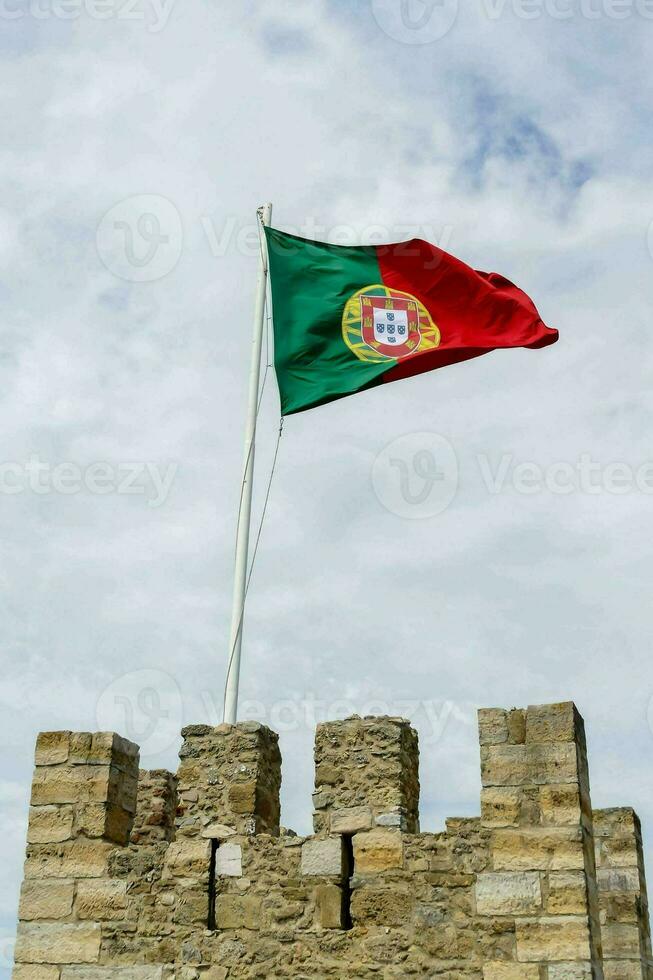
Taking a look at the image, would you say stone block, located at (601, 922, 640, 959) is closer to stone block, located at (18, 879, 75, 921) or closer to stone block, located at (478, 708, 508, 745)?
stone block, located at (478, 708, 508, 745)

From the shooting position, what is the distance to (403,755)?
29.3 feet

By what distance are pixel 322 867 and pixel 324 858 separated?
2.4 inches

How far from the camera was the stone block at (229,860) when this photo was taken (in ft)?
29.3

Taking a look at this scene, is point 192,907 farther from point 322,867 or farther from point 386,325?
point 386,325

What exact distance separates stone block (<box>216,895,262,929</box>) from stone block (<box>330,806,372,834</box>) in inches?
29.9

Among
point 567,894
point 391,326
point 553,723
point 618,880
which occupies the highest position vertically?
point 391,326

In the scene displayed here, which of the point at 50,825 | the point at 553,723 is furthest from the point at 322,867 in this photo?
the point at 50,825

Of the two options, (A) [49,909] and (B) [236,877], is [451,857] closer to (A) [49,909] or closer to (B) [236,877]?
(B) [236,877]

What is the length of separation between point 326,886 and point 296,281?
5.54 meters

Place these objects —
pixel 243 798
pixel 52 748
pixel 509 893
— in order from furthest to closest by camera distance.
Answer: pixel 52 748
pixel 243 798
pixel 509 893

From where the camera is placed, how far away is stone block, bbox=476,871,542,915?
8.28 meters

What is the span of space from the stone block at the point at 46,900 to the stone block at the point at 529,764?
318 cm

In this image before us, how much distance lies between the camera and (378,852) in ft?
28.6

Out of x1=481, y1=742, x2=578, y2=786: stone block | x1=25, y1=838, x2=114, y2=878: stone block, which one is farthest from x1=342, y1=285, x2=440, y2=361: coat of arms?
x1=25, y1=838, x2=114, y2=878: stone block
